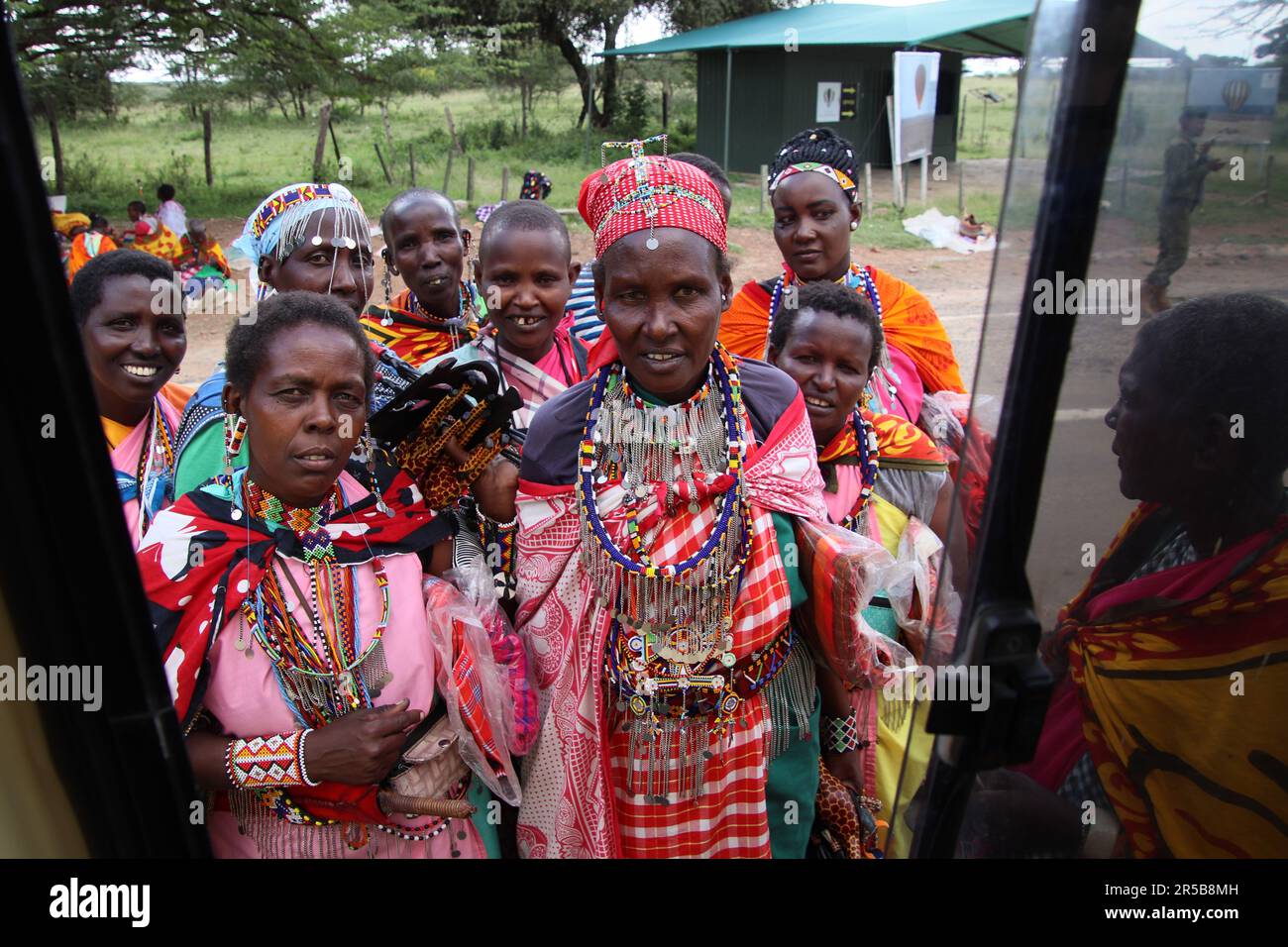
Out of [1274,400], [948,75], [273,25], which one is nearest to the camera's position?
[1274,400]

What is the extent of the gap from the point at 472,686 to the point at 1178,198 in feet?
5.57

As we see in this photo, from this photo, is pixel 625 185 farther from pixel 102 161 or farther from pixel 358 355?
pixel 102 161

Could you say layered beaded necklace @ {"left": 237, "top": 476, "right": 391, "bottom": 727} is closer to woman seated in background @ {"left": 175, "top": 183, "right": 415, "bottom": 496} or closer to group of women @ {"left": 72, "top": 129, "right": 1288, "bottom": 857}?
group of women @ {"left": 72, "top": 129, "right": 1288, "bottom": 857}

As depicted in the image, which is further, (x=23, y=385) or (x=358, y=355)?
(x=358, y=355)

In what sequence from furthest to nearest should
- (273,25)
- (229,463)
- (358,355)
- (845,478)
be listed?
(273,25), (845,478), (229,463), (358,355)

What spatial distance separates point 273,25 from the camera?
1636 cm

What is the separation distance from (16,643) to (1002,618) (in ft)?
3.76

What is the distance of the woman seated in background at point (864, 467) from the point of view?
2523 millimetres

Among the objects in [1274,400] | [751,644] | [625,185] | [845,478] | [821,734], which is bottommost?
[821,734]

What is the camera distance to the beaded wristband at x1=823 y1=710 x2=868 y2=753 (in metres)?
2.42

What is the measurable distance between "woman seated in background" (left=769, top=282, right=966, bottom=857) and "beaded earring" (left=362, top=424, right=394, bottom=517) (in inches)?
46.7

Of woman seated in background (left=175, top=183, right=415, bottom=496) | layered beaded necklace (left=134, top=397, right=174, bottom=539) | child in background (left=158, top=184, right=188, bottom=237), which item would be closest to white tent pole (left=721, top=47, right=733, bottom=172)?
child in background (left=158, top=184, right=188, bottom=237)

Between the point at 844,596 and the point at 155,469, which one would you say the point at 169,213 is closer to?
the point at 155,469

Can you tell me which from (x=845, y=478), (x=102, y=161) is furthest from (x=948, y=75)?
(x=845, y=478)
